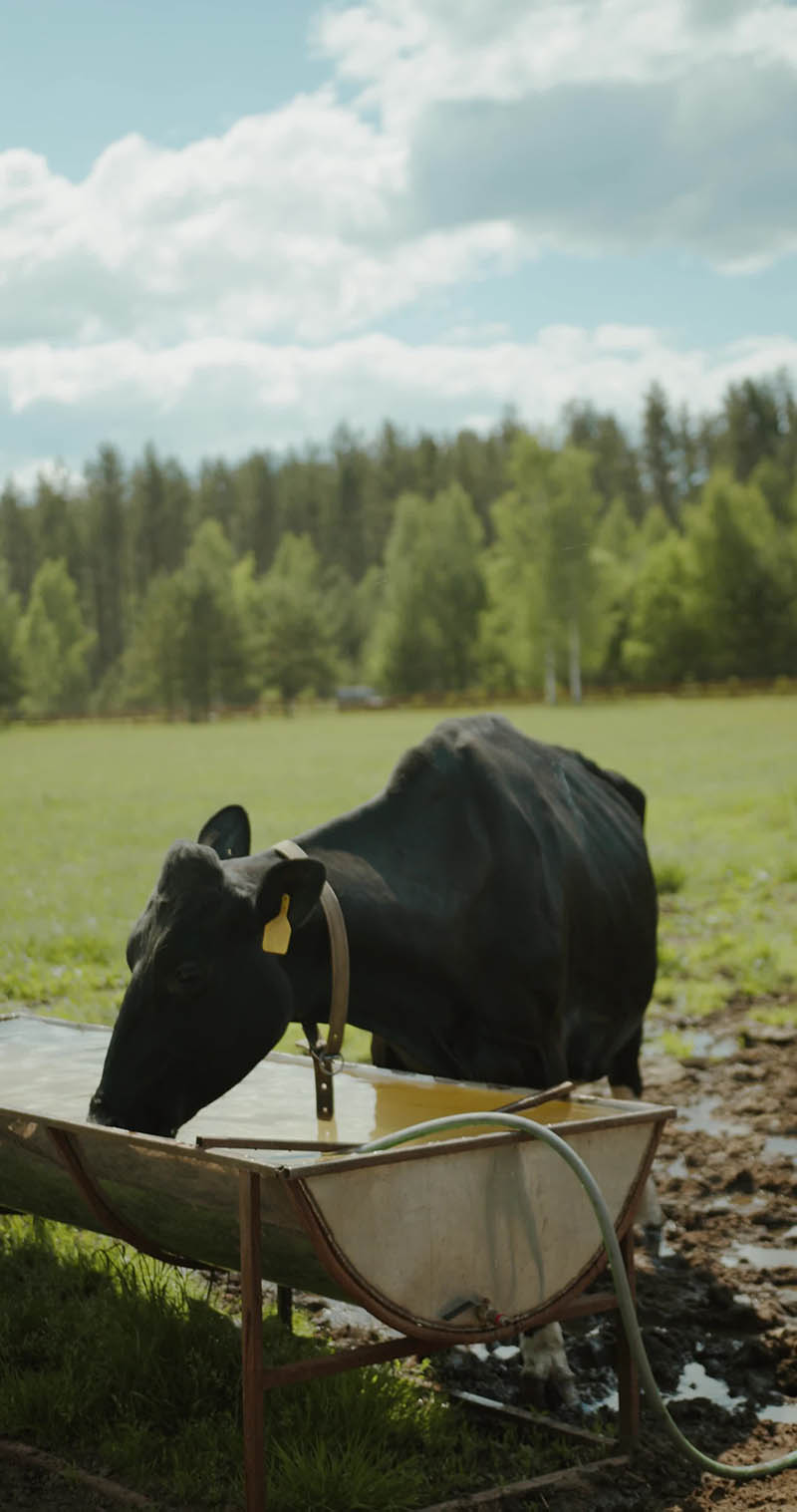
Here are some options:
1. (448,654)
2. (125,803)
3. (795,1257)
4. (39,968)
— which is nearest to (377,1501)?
(795,1257)

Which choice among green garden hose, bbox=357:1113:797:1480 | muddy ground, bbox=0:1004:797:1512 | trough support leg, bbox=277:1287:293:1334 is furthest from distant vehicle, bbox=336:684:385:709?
green garden hose, bbox=357:1113:797:1480

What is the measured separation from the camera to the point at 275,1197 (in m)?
3.52

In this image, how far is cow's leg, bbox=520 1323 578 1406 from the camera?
4.52 meters

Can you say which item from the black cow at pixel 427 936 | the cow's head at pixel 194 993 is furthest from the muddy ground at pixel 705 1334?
the cow's head at pixel 194 993

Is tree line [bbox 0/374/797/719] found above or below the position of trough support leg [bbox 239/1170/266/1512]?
above

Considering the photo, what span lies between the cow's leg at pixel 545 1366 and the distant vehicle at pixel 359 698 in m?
69.6

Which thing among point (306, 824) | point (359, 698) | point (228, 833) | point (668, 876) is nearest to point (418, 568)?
point (359, 698)

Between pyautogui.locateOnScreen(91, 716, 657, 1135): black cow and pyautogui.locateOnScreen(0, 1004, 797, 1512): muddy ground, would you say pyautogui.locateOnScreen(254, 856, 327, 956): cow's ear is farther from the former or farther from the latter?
pyautogui.locateOnScreen(0, 1004, 797, 1512): muddy ground

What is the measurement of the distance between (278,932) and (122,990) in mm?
5682

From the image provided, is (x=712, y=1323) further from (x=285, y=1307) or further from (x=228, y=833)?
(x=228, y=833)

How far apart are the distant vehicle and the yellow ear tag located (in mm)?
69817

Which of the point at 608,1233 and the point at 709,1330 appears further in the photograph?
the point at 709,1330

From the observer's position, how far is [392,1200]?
3.54 meters

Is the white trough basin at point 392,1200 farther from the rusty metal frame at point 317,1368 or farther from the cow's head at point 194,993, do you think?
the cow's head at point 194,993
